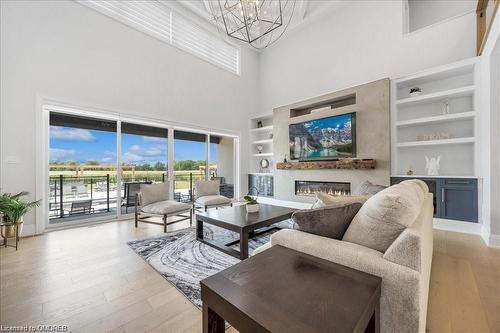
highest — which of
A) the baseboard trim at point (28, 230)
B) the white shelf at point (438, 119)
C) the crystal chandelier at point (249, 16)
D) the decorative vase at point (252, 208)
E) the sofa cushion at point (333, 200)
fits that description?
the crystal chandelier at point (249, 16)

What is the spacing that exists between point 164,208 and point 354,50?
5.39 metres

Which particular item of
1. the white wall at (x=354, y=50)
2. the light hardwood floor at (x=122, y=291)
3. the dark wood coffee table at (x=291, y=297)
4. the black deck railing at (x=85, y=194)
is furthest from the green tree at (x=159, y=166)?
the dark wood coffee table at (x=291, y=297)

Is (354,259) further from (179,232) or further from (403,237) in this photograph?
(179,232)

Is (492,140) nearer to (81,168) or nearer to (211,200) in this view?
(211,200)

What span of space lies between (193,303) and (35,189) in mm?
3508

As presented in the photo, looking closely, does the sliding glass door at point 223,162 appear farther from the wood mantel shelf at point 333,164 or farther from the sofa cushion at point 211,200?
the sofa cushion at point 211,200

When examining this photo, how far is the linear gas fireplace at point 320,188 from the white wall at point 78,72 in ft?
9.79

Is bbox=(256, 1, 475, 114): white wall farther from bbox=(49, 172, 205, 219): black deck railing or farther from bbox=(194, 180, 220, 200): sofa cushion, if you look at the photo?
bbox=(49, 172, 205, 219): black deck railing

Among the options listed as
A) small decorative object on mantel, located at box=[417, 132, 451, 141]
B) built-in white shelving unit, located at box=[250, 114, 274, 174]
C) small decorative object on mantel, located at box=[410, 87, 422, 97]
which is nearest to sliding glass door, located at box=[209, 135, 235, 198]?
built-in white shelving unit, located at box=[250, 114, 274, 174]

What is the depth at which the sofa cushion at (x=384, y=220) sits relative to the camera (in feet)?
3.66

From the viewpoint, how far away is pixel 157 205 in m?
3.58

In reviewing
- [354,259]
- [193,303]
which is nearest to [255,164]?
[193,303]

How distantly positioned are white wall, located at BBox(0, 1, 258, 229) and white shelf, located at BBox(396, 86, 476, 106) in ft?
14.6

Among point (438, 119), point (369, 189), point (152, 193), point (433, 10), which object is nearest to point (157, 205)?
point (152, 193)
